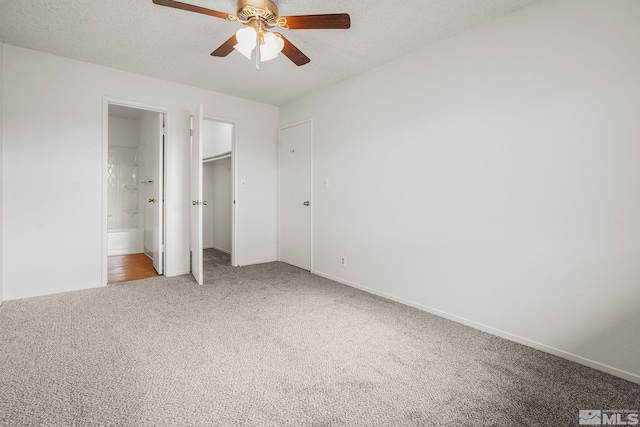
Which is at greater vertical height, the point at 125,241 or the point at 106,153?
the point at 106,153

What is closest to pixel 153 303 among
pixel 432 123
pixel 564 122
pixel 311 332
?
pixel 311 332

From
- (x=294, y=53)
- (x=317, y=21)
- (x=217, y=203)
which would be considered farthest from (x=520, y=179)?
(x=217, y=203)

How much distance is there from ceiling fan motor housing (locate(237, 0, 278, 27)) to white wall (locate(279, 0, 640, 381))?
1.44 m

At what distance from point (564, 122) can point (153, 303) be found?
3565 millimetres

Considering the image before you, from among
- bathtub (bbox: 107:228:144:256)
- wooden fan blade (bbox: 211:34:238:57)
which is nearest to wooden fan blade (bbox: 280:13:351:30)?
wooden fan blade (bbox: 211:34:238:57)

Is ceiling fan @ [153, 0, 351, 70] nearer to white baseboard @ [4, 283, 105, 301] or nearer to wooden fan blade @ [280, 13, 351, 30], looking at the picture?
wooden fan blade @ [280, 13, 351, 30]

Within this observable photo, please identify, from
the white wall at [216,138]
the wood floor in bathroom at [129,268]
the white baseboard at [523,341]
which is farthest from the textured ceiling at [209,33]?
the wood floor in bathroom at [129,268]

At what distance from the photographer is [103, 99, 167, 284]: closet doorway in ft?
14.0

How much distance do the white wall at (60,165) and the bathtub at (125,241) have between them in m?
2.29

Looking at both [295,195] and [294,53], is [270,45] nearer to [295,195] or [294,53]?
[294,53]

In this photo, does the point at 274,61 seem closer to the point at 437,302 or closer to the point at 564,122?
the point at 564,122

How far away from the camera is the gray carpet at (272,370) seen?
143cm

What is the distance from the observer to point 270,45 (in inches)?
85.9
